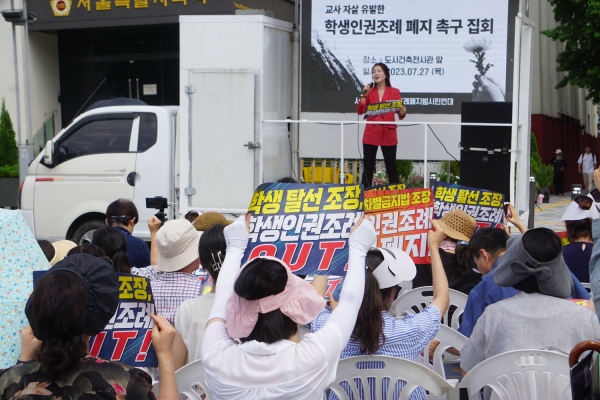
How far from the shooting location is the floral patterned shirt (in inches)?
94.0

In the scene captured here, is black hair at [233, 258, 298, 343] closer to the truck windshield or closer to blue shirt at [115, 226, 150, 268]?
blue shirt at [115, 226, 150, 268]

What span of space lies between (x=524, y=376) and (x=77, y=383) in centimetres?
188

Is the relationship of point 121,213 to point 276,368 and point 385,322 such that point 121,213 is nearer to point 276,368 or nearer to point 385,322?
point 385,322

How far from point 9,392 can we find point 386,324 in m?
1.65

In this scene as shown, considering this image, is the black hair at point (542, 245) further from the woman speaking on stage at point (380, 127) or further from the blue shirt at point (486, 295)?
the woman speaking on stage at point (380, 127)

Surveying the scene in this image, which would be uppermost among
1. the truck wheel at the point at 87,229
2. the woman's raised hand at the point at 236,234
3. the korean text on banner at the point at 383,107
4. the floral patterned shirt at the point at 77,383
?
the korean text on banner at the point at 383,107

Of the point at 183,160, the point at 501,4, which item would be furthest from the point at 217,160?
the point at 501,4

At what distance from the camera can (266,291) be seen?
106 inches

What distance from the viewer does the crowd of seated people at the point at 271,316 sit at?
242 cm

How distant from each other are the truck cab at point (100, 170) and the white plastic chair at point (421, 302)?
19.3ft

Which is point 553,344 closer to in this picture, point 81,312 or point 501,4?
point 81,312

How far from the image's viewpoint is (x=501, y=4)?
10.6 metres

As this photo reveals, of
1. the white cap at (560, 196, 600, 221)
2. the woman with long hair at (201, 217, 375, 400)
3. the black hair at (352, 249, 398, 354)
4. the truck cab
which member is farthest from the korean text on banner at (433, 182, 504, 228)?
the truck cab

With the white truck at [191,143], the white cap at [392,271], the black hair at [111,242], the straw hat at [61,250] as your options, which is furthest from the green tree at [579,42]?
the white cap at [392,271]
